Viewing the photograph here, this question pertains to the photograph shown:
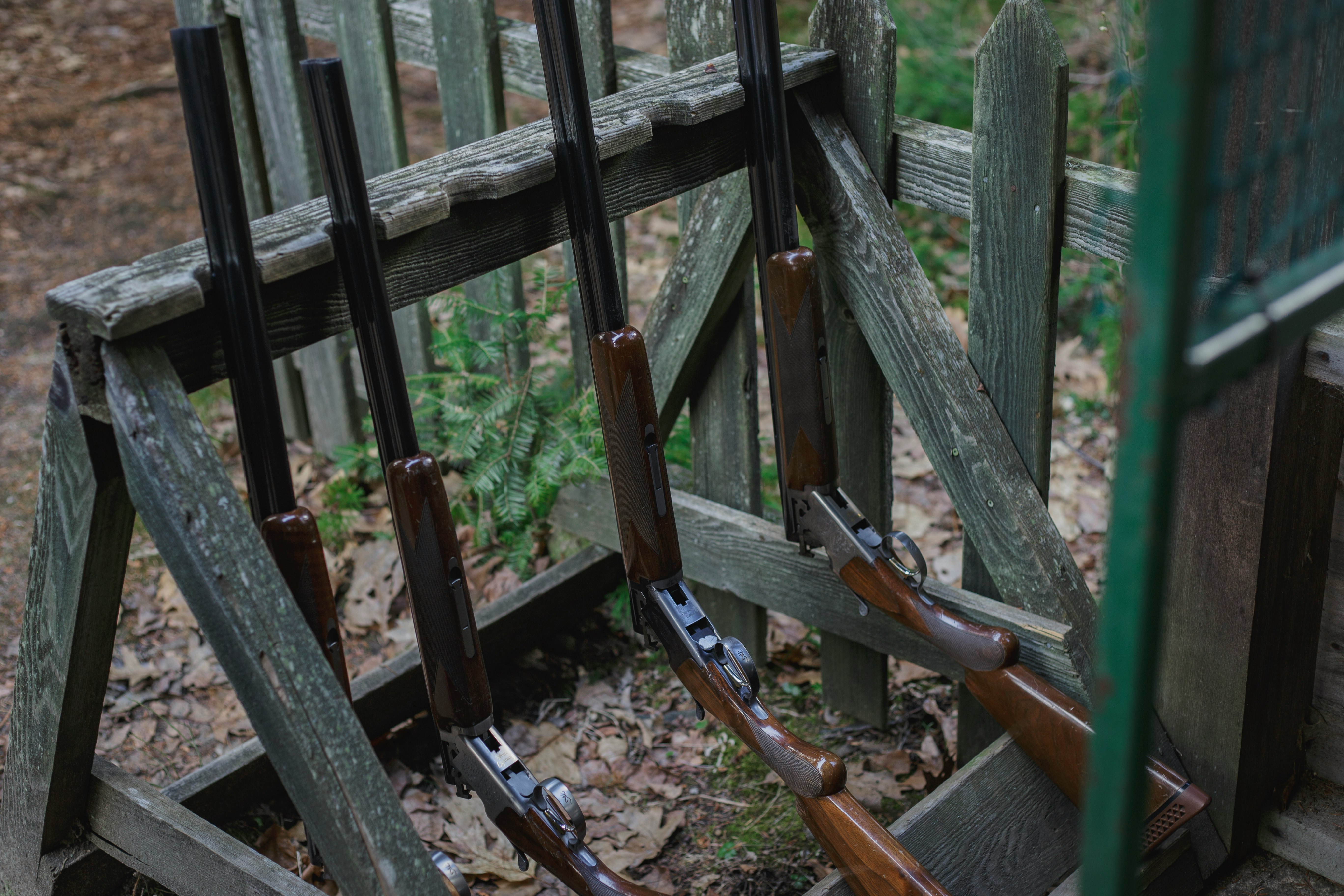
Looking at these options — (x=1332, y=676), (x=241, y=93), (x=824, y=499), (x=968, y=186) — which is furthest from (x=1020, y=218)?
(x=241, y=93)

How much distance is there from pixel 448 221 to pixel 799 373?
0.83 metres

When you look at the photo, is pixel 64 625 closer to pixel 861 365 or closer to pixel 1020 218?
pixel 861 365

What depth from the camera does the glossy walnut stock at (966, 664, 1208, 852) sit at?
232 centimetres

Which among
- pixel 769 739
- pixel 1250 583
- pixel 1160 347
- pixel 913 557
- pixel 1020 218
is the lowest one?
pixel 769 739

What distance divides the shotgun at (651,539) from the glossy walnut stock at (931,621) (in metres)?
0.38

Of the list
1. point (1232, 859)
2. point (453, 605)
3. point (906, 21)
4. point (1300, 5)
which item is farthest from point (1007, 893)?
point (906, 21)

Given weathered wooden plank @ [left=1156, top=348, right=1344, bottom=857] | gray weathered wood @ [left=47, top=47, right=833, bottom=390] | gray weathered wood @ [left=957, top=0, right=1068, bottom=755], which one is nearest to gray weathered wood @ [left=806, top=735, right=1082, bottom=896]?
weathered wooden plank @ [left=1156, top=348, right=1344, bottom=857]

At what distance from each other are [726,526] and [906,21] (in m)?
3.52

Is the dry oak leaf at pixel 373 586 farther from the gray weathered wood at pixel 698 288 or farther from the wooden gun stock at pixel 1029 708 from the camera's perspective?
the wooden gun stock at pixel 1029 708

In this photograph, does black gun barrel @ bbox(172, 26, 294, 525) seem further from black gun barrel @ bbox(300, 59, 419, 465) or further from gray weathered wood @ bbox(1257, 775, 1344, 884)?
gray weathered wood @ bbox(1257, 775, 1344, 884)

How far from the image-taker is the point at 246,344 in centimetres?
181

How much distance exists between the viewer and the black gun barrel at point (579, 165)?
2.05 metres

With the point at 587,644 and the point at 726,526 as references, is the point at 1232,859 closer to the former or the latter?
the point at 726,526

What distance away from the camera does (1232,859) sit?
8.05ft
